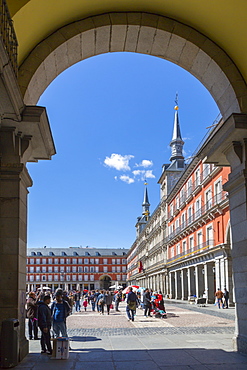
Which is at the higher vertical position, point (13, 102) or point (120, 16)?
point (120, 16)

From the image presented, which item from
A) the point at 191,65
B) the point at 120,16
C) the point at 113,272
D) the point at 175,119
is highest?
the point at 175,119

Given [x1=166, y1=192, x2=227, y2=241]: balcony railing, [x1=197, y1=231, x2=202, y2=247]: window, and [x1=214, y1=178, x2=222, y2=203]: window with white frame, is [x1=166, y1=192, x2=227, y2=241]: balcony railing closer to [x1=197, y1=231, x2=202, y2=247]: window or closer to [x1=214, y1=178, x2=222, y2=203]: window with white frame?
[x1=214, y1=178, x2=222, y2=203]: window with white frame

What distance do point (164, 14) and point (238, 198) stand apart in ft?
12.5

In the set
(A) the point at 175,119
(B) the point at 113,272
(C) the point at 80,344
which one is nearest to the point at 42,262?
(B) the point at 113,272

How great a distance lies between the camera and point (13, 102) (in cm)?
612

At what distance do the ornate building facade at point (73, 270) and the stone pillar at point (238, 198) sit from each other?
104 m

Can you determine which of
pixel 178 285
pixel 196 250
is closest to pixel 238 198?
pixel 196 250

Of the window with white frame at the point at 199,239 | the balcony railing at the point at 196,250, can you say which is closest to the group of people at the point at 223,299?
the balcony railing at the point at 196,250

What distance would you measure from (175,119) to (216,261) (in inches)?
1526

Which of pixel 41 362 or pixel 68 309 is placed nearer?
Answer: pixel 41 362

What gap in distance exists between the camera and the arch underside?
822 cm

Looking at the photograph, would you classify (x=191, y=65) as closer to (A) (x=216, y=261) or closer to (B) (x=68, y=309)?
(B) (x=68, y=309)

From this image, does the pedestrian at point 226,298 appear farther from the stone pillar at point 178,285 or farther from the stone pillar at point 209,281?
the stone pillar at point 178,285

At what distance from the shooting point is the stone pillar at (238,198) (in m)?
7.89
